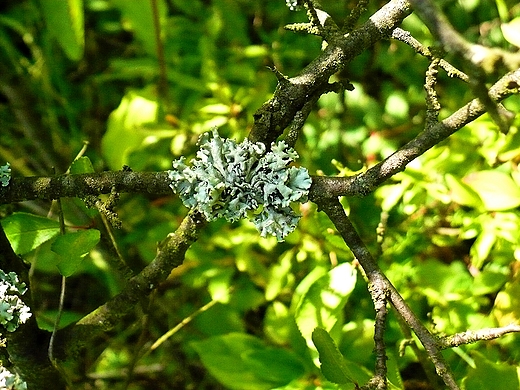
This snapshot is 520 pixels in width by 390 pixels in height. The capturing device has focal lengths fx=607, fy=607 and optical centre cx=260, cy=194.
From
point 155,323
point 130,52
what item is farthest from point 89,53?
point 155,323

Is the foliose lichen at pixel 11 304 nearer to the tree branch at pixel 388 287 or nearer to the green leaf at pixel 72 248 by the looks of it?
the green leaf at pixel 72 248

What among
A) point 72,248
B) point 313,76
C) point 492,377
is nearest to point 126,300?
point 72,248

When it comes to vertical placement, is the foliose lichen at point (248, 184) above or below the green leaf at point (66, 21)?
below

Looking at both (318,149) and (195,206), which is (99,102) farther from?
(195,206)

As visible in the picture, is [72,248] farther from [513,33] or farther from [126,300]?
[513,33]

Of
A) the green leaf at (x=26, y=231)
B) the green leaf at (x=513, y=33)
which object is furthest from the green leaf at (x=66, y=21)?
the green leaf at (x=513, y=33)

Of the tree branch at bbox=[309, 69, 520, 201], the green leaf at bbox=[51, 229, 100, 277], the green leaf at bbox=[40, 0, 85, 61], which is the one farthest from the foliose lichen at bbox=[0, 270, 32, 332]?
the green leaf at bbox=[40, 0, 85, 61]

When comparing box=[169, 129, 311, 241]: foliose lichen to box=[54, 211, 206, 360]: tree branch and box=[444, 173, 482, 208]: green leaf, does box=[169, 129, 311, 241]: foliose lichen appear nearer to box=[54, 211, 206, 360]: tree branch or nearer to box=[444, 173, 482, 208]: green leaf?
box=[54, 211, 206, 360]: tree branch

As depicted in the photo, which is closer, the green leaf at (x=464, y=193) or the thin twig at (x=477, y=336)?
the thin twig at (x=477, y=336)
